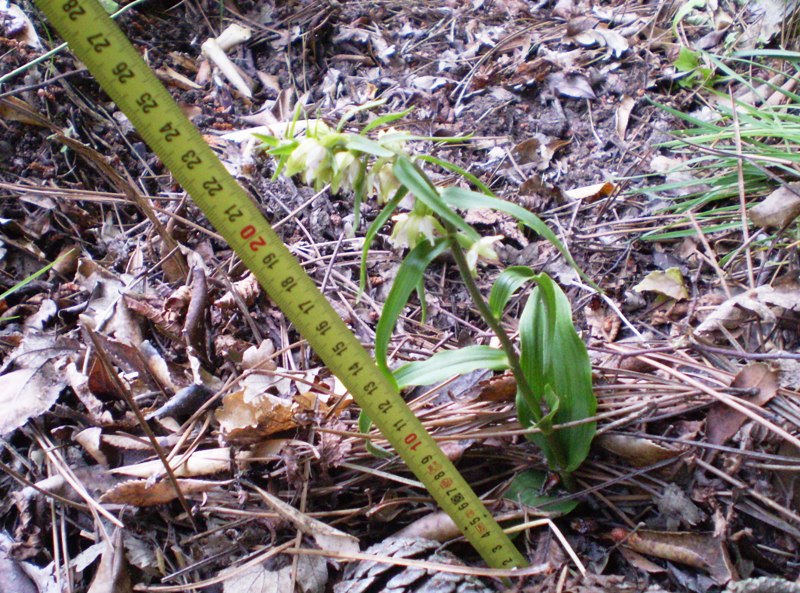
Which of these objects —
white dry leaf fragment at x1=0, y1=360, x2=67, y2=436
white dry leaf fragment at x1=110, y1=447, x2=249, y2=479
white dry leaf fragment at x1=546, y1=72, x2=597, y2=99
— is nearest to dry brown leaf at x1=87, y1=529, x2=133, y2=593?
white dry leaf fragment at x1=110, y1=447, x2=249, y2=479

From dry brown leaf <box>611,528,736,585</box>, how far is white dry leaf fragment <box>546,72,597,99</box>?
2.46m

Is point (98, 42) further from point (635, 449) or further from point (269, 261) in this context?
point (635, 449)

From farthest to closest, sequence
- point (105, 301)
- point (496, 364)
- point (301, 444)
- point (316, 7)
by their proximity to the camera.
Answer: point (316, 7)
point (105, 301)
point (301, 444)
point (496, 364)

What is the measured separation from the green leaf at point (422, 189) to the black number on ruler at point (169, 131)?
1.48ft

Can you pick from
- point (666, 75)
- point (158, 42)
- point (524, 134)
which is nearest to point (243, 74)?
point (158, 42)

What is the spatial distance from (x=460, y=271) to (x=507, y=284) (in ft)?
0.51

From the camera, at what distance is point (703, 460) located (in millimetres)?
1646

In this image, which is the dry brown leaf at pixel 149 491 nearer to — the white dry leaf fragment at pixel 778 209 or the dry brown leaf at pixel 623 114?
the white dry leaf fragment at pixel 778 209

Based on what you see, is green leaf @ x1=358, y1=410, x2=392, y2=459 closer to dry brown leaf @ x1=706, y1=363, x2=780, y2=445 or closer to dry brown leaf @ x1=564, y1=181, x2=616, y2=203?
dry brown leaf @ x1=706, y1=363, x2=780, y2=445

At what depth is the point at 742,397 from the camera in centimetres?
167

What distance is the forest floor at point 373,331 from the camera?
5.38 feet

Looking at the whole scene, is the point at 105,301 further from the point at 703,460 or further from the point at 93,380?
the point at 703,460

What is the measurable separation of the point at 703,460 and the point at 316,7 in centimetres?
373

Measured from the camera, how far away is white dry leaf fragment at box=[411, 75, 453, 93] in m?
3.47
